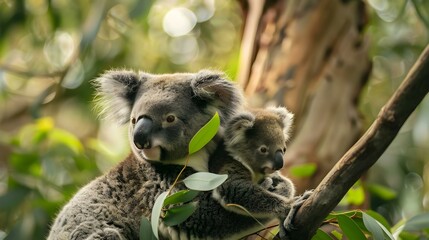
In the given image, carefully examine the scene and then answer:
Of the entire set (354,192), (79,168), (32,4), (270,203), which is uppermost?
(270,203)

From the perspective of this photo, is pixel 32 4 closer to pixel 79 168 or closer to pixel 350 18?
pixel 79 168

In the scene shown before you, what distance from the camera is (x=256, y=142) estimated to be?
3506 mm

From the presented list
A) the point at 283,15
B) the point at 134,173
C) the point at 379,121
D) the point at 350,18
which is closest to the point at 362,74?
the point at 350,18

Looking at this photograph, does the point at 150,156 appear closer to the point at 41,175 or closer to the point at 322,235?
the point at 322,235

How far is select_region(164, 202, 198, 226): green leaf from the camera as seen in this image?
310cm

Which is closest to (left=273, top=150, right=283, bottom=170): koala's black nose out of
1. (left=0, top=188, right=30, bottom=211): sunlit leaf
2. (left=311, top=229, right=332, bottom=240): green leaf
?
(left=311, top=229, right=332, bottom=240): green leaf

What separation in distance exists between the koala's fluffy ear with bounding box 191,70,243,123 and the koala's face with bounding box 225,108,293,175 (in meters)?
0.19

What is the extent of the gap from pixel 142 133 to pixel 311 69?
218 centimetres

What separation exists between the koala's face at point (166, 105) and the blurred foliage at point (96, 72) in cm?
139

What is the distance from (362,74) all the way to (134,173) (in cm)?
239

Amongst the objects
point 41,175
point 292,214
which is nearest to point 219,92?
point 292,214

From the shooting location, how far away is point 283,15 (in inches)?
213

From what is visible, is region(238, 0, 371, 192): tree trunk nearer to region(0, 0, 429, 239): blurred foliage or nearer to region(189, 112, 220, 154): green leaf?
region(0, 0, 429, 239): blurred foliage

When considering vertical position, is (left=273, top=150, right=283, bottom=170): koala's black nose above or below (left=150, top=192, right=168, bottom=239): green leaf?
above
